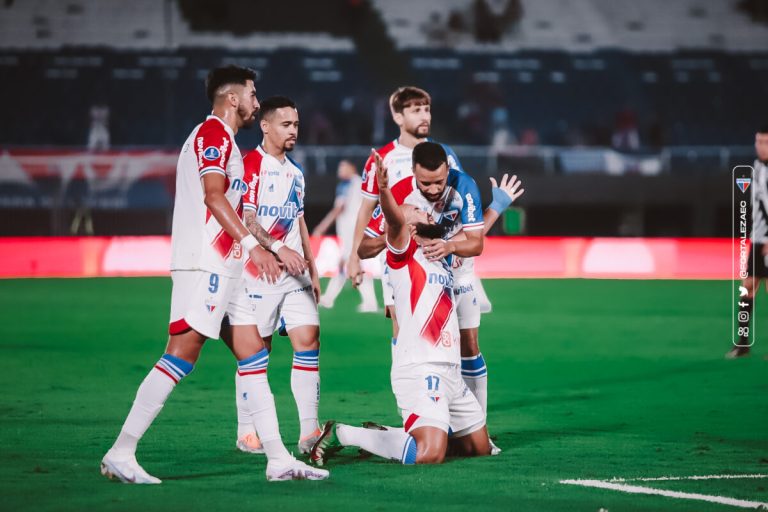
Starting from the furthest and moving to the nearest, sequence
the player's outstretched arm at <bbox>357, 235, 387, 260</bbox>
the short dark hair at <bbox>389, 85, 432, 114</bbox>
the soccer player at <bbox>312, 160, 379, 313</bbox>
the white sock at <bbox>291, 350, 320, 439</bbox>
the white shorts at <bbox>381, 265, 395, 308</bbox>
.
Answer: the soccer player at <bbox>312, 160, 379, 313</bbox> → the short dark hair at <bbox>389, 85, 432, 114</bbox> → the white shorts at <bbox>381, 265, 395, 308</bbox> → the white sock at <bbox>291, 350, 320, 439</bbox> → the player's outstretched arm at <bbox>357, 235, 387, 260</bbox>

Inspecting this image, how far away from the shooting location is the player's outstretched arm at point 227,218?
609 centimetres

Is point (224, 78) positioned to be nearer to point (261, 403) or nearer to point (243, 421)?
point (261, 403)

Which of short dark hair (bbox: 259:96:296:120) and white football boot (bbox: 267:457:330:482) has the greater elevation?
short dark hair (bbox: 259:96:296:120)

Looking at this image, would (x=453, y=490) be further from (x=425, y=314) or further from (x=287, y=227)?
(x=287, y=227)

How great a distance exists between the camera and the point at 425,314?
683 cm

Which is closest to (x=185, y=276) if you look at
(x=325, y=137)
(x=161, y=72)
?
(x=325, y=137)

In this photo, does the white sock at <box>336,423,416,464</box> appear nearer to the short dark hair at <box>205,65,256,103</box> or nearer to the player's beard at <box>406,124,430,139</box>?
the short dark hair at <box>205,65,256,103</box>

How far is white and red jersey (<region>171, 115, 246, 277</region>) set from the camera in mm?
6234

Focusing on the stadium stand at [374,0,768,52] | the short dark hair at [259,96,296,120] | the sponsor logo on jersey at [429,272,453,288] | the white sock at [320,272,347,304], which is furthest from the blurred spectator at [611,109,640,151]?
the sponsor logo on jersey at [429,272,453,288]

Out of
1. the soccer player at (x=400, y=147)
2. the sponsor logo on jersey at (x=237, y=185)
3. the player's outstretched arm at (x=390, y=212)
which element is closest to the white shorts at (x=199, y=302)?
the sponsor logo on jersey at (x=237, y=185)

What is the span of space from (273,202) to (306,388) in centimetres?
117

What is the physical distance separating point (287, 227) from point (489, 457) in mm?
1913

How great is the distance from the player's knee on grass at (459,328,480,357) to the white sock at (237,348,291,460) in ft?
5.15

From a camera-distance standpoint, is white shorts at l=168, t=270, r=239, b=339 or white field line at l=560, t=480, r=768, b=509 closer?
white field line at l=560, t=480, r=768, b=509
